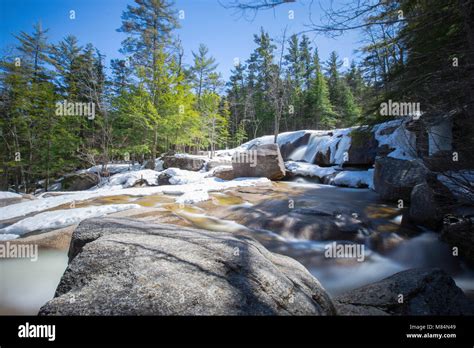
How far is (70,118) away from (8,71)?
4.55 metres

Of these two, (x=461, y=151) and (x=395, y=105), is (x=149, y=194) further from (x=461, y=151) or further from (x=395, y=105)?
(x=461, y=151)

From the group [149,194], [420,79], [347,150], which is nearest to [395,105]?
[420,79]

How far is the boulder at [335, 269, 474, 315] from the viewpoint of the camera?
254 cm

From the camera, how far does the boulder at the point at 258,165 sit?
47.0ft

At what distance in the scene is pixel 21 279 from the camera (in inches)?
147

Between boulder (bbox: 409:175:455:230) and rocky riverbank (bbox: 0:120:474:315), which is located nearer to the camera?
rocky riverbank (bbox: 0:120:474:315)

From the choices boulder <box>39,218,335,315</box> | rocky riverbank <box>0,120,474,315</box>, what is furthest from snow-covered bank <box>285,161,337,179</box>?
boulder <box>39,218,335,315</box>

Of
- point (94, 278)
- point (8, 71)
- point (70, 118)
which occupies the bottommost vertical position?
point (94, 278)

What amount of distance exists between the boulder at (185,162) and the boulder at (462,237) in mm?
14567

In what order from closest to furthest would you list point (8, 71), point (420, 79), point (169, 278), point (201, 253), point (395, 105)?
point (169, 278) < point (201, 253) < point (420, 79) < point (395, 105) < point (8, 71)

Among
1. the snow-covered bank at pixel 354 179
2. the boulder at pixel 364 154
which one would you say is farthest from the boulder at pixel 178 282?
the boulder at pixel 364 154

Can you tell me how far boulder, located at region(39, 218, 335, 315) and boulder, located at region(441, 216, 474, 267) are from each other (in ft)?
15.3

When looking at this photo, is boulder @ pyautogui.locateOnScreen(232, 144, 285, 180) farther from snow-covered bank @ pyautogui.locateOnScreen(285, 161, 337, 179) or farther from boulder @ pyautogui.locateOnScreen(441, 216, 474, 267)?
boulder @ pyautogui.locateOnScreen(441, 216, 474, 267)
